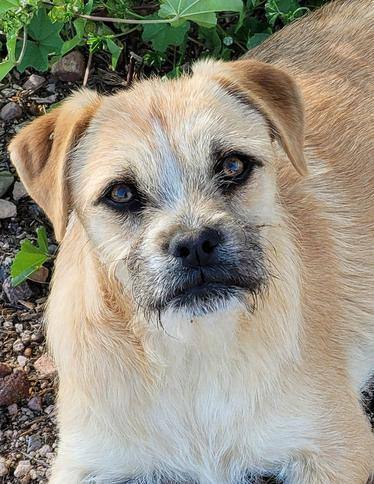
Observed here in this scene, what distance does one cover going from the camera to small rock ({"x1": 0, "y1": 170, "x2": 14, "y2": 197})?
404 cm

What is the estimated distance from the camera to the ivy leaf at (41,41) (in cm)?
398

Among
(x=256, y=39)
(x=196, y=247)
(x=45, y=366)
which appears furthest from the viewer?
(x=256, y=39)

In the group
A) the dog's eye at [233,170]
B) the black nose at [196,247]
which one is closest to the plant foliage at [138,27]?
the dog's eye at [233,170]

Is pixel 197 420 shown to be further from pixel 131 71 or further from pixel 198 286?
pixel 131 71

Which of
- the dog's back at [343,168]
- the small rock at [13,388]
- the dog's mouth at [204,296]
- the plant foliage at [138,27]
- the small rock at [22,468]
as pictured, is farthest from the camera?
the plant foliage at [138,27]

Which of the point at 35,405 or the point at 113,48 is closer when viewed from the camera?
the point at 35,405

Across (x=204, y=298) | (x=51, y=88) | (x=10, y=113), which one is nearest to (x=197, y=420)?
(x=204, y=298)

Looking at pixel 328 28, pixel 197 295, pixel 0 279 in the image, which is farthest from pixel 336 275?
pixel 0 279

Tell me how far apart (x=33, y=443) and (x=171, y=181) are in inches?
54.2

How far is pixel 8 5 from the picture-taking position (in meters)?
3.57

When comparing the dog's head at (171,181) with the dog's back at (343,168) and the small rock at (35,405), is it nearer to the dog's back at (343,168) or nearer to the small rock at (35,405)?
the dog's back at (343,168)

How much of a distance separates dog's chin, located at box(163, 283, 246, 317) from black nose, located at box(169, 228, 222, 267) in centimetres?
10

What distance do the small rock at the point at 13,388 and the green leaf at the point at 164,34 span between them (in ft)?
5.30

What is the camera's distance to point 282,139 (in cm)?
279
